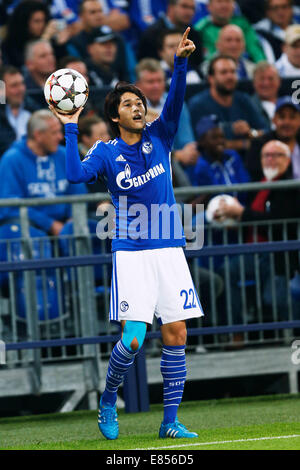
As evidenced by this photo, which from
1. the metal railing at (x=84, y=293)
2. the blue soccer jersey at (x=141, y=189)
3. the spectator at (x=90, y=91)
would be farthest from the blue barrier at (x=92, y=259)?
the spectator at (x=90, y=91)

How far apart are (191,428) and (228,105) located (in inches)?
197

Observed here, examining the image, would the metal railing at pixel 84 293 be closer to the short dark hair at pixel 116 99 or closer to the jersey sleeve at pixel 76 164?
the short dark hair at pixel 116 99

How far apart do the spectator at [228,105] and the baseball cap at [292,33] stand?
1060mm

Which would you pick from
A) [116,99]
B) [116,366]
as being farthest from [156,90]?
[116,366]

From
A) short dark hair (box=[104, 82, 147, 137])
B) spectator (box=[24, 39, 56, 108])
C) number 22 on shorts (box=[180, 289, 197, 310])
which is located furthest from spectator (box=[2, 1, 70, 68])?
number 22 on shorts (box=[180, 289, 197, 310])

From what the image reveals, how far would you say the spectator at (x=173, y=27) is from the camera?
36.4 ft

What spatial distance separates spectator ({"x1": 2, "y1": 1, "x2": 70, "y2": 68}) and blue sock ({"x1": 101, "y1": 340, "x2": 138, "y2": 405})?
5.53 m

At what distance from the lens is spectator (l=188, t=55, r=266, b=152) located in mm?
Answer: 10648

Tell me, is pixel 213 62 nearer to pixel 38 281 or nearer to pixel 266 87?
pixel 266 87

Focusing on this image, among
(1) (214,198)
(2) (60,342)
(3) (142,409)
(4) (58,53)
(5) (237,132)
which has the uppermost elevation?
(4) (58,53)

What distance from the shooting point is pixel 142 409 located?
8.12 metres

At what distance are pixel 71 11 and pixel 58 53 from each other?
0.64 metres
